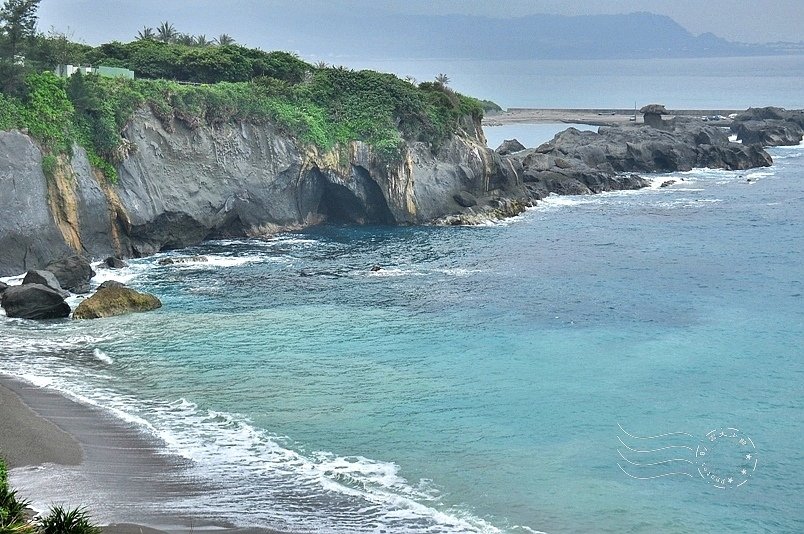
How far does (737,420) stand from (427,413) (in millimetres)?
9805

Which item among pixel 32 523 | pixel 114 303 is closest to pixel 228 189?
pixel 114 303

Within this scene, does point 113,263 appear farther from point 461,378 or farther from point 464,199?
point 464,199

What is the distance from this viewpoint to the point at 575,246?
62000 millimetres

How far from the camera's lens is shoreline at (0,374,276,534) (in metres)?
23.8

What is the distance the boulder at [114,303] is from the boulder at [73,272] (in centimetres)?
429

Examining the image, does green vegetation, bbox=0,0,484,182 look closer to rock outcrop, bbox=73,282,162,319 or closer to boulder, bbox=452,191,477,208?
boulder, bbox=452,191,477,208

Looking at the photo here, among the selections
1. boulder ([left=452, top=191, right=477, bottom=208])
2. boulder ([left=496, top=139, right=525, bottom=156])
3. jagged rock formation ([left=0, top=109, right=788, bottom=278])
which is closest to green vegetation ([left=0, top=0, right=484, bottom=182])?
jagged rock formation ([left=0, top=109, right=788, bottom=278])

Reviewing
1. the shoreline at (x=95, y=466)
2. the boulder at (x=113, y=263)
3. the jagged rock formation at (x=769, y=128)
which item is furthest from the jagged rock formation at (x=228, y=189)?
the jagged rock formation at (x=769, y=128)

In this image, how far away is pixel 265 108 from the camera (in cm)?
6931

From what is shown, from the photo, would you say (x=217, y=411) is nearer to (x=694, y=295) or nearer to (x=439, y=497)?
(x=439, y=497)

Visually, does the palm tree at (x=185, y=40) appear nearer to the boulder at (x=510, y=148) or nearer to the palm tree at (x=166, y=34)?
the palm tree at (x=166, y=34)

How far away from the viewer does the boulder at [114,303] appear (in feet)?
143

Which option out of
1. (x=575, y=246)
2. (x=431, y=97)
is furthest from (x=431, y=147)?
(x=575, y=246)

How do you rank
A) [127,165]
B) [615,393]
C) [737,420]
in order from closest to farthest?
[737,420], [615,393], [127,165]
